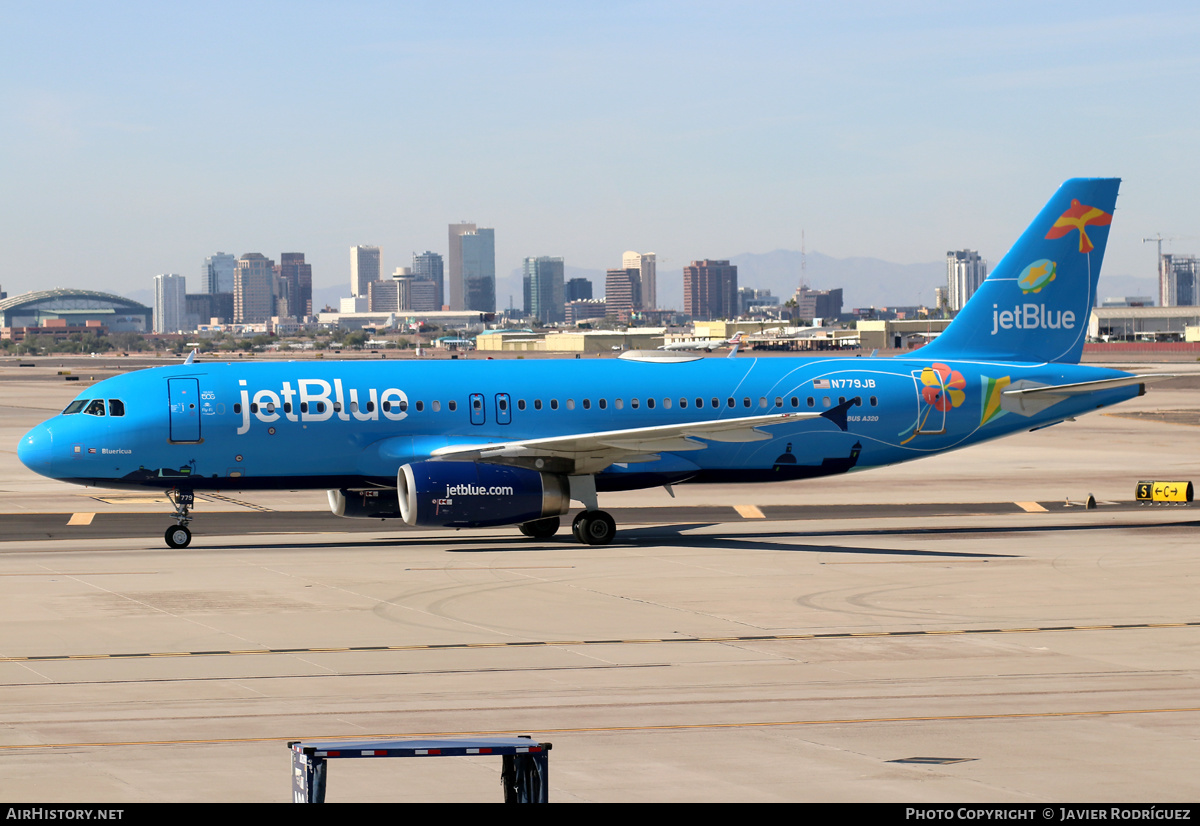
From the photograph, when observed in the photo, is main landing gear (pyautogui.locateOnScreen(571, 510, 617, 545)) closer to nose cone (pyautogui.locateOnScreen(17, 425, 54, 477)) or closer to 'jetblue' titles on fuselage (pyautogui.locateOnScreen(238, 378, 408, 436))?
'jetblue' titles on fuselage (pyautogui.locateOnScreen(238, 378, 408, 436))

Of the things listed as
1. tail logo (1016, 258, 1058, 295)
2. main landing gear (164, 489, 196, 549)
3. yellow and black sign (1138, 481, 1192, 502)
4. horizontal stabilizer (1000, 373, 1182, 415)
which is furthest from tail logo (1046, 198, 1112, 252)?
main landing gear (164, 489, 196, 549)

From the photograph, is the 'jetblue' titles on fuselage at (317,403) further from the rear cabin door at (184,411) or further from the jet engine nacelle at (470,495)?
the jet engine nacelle at (470,495)

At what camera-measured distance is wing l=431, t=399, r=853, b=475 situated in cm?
3584

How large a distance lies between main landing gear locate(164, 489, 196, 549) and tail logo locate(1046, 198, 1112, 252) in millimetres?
25654

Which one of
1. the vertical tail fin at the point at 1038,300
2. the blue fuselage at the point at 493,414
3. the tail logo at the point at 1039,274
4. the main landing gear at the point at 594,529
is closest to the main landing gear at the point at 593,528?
the main landing gear at the point at 594,529

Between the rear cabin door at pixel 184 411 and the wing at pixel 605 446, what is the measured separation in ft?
20.0

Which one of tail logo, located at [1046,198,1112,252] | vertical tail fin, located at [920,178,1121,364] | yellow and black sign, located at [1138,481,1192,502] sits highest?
tail logo, located at [1046,198,1112,252]

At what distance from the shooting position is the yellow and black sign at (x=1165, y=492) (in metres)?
45.8

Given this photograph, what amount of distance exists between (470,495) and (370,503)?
3.81m

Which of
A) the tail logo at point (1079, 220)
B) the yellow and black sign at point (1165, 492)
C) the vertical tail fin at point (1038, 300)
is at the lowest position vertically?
the yellow and black sign at point (1165, 492)

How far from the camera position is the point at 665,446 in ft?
123

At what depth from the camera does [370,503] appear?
3709 centimetres
